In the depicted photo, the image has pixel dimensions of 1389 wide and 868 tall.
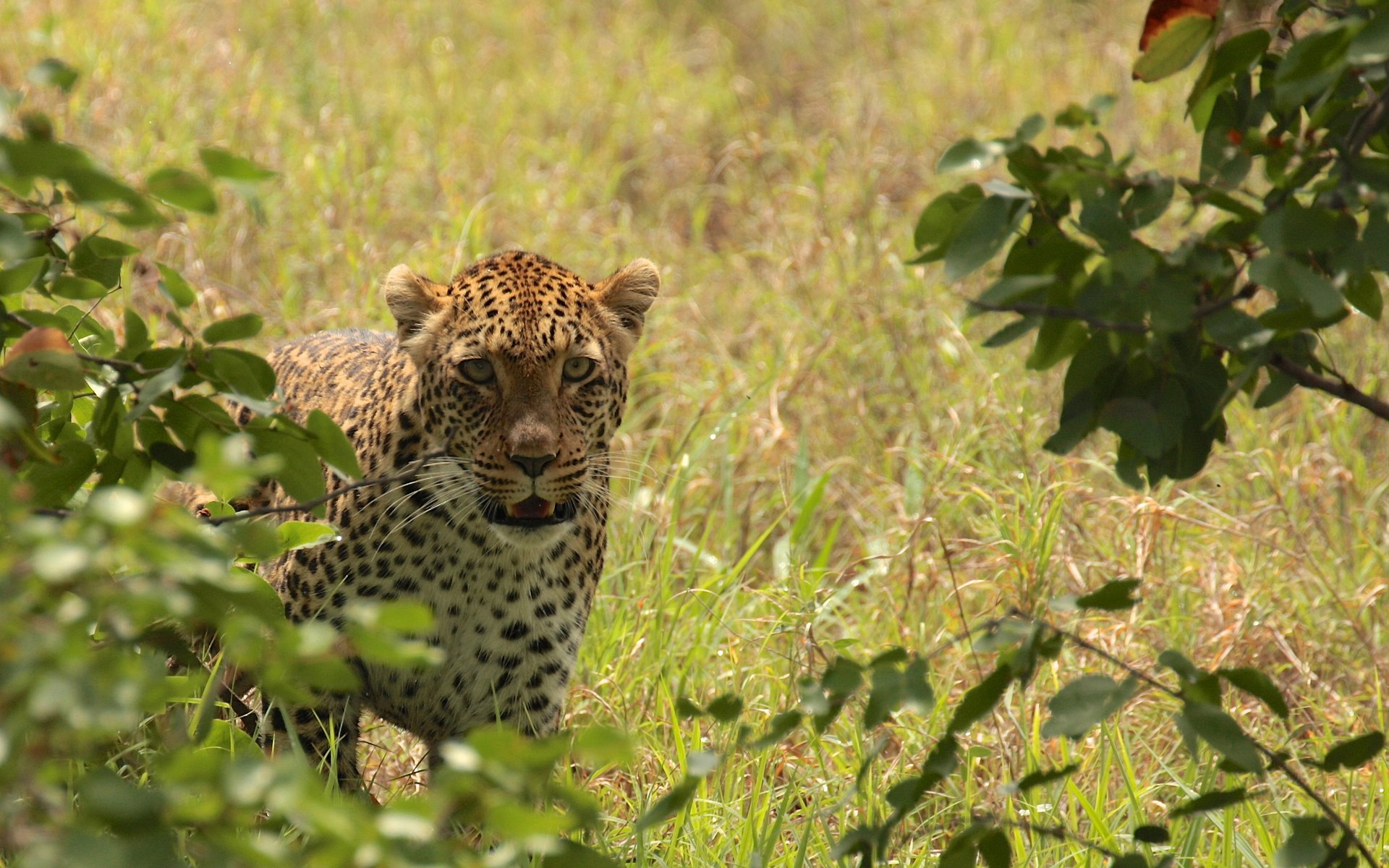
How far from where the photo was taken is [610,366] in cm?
425

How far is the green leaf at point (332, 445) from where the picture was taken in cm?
256

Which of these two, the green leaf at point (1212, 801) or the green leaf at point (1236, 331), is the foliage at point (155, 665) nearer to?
the green leaf at point (1212, 801)

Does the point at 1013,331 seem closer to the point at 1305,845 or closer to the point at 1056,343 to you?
the point at 1056,343

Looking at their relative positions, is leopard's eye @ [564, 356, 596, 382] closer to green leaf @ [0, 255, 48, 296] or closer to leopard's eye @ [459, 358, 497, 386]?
leopard's eye @ [459, 358, 497, 386]

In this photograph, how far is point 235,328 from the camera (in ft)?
7.75

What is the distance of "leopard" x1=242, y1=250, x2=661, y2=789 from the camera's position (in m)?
3.95

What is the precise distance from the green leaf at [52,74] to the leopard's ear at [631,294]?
2.36m

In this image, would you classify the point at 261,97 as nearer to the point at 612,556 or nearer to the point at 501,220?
the point at 501,220

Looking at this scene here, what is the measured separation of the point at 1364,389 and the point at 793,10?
21.2ft

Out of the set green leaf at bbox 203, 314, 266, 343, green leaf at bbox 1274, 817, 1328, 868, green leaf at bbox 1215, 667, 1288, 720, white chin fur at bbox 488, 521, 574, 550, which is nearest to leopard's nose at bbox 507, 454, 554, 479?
white chin fur at bbox 488, 521, 574, 550

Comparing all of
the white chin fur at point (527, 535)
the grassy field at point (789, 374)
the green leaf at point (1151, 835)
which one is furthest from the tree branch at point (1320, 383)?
the white chin fur at point (527, 535)

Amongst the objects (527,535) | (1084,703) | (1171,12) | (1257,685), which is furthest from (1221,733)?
(527,535)

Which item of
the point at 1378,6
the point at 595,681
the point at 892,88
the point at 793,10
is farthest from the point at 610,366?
the point at 793,10

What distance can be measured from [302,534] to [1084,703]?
1.64 metres
